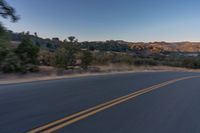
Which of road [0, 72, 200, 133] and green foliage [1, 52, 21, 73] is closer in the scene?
road [0, 72, 200, 133]

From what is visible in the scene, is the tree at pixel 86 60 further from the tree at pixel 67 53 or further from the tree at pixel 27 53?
the tree at pixel 27 53

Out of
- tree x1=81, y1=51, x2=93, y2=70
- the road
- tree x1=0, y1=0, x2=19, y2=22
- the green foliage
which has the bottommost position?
tree x1=81, y1=51, x2=93, y2=70

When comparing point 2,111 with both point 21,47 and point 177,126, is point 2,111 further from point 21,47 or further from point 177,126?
point 21,47

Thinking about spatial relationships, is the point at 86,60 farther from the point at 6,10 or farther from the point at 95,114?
the point at 95,114

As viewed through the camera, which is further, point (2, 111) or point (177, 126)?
point (2, 111)

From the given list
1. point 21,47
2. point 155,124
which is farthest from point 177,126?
point 21,47

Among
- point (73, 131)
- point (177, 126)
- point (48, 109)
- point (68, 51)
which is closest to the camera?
point (73, 131)

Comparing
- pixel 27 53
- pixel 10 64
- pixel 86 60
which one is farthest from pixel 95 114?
pixel 86 60

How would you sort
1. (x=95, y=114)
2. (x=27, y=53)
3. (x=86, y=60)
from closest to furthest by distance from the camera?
(x=95, y=114) → (x=27, y=53) → (x=86, y=60)

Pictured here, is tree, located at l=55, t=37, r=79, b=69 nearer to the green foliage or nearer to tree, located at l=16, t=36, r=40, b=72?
tree, located at l=16, t=36, r=40, b=72

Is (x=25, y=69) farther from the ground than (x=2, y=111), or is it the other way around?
(x=2, y=111)

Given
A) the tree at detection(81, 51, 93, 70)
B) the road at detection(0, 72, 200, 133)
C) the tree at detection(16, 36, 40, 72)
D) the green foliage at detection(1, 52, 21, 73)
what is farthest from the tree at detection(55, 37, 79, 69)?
the road at detection(0, 72, 200, 133)

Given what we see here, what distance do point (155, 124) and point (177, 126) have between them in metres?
0.47

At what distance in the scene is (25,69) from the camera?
1069 inches
